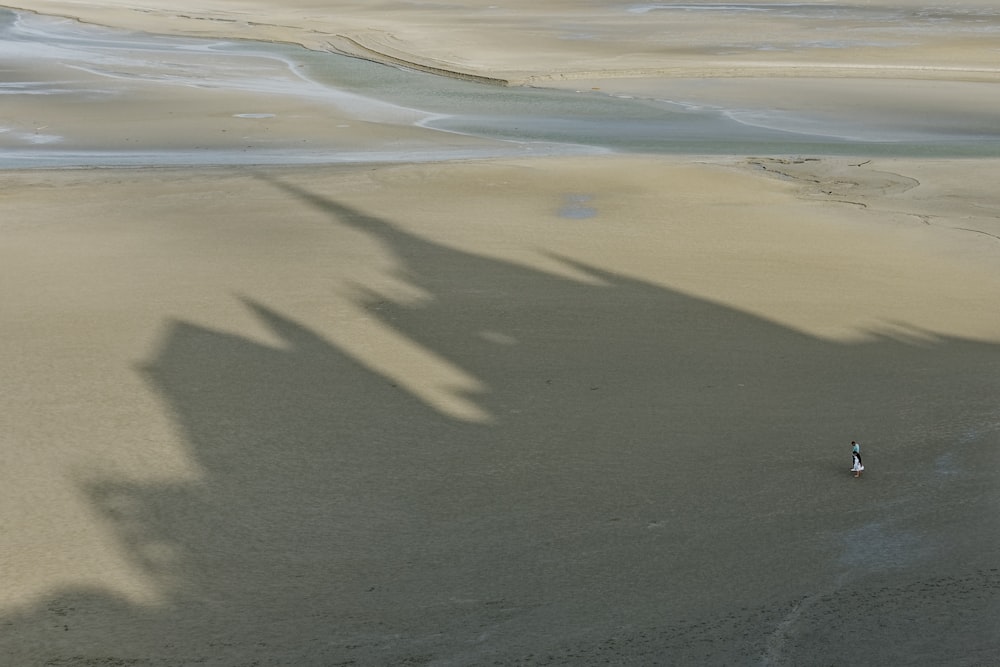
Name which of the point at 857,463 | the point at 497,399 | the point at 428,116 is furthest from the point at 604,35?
the point at 857,463

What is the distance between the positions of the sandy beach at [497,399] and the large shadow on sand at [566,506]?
1.1 inches

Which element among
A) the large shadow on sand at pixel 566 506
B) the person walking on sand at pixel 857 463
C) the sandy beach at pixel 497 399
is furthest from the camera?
the person walking on sand at pixel 857 463

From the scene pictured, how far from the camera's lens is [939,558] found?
23.5ft

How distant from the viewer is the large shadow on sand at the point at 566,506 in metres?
6.42

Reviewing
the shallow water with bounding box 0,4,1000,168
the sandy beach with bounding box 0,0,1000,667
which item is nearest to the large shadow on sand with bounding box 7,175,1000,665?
the sandy beach with bounding box 0,0,1000,667

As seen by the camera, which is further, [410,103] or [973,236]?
[410,103]

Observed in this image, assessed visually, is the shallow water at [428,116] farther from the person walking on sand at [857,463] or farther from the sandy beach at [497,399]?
the person walking on sand at [857,463]

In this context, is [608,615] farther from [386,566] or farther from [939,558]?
[939,558]

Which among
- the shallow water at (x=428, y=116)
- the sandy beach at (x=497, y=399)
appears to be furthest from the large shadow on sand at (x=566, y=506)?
the shallow water at (x=428, y=116)

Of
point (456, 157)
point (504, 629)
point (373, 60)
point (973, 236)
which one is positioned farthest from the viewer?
point (373, 60)

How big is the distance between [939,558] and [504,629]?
251 centimetres

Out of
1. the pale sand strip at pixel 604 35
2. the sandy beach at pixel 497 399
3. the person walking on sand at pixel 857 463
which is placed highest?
the pale sand strip at pixel 604 35

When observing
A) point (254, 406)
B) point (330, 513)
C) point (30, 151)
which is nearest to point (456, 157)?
point (30, 151)

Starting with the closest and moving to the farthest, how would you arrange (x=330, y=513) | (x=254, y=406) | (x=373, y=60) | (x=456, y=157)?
(x=330, y=513) → (x=254, y=406) → (x=456, y=157) → (x=373, y=60)
